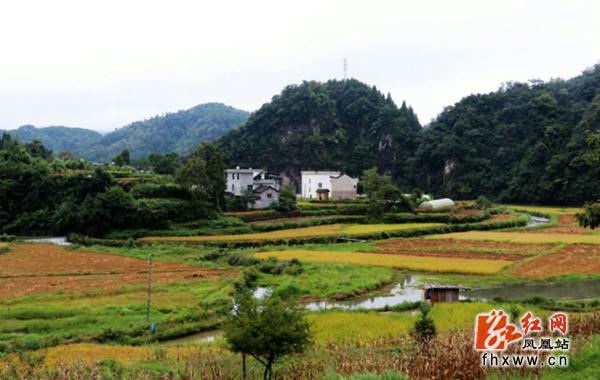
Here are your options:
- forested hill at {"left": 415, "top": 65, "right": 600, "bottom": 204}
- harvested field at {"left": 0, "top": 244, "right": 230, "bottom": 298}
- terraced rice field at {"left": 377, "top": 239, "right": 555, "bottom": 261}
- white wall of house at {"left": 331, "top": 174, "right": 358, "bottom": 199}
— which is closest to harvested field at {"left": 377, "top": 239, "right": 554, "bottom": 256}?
terraced rice field at {"left": 377, "top": 239, "right": 555, "bottom": 261}

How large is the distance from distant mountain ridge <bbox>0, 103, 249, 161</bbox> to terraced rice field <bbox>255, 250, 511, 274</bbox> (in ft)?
381

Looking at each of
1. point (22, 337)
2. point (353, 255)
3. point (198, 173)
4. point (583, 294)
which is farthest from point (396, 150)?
point (22, 337)

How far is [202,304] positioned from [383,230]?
29.5 metres

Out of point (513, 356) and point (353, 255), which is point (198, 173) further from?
point (513, 356)

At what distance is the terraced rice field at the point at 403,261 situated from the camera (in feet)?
104

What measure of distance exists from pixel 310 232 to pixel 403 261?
50.4ft

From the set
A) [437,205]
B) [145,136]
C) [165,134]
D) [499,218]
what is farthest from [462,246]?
A: [165,134]

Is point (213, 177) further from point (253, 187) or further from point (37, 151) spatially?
point (37, 151)

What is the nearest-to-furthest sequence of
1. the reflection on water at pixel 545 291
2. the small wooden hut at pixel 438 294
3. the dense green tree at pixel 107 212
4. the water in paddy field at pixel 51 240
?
the small wooden hut at pixel 438 294 < the reflection on water at pixel 545 291 < the water in paddy field at pixel 51 240 < the dense green tree at pixel 107 212

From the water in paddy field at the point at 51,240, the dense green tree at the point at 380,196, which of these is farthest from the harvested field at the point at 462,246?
the water in paddy field at the point at 51,240

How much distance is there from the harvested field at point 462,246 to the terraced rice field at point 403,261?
3593 mm

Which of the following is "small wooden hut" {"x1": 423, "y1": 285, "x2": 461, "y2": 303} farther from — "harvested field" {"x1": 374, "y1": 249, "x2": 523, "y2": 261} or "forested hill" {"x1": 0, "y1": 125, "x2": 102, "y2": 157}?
"forested hill" {"x1": 0, "y1": 125, "x2": 102, "y2": 157}

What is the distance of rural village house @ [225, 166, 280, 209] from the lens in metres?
66.1

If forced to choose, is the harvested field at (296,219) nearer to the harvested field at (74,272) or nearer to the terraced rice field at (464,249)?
the terraced rice field at (464,249)
